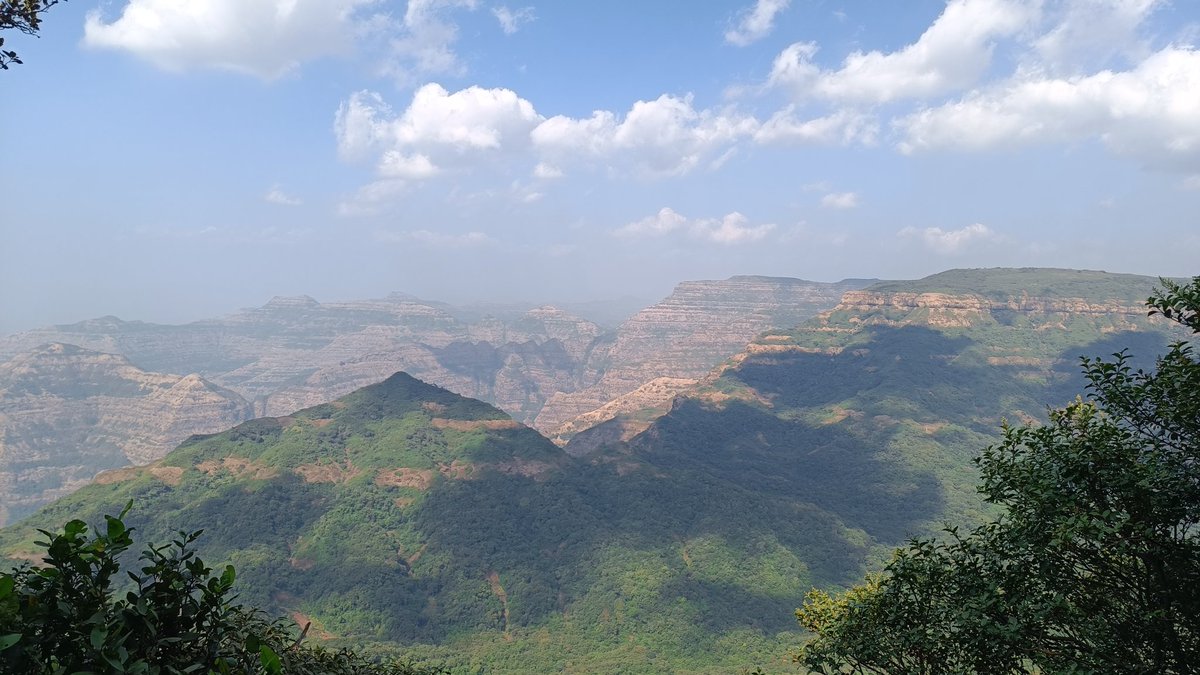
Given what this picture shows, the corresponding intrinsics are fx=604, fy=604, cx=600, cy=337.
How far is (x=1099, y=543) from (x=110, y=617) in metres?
18.7

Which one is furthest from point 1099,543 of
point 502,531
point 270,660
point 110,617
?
point 502,531

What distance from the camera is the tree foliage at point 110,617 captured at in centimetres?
445

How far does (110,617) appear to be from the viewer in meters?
4.86

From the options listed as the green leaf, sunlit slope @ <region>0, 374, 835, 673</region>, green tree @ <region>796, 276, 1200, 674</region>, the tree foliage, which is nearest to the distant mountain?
sunlit slope @ <region>0, 374, 835, 673</region>

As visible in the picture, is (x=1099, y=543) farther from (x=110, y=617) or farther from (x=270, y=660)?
(x=110, y=617)

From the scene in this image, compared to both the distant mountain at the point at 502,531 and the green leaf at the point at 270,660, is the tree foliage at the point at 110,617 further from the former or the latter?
the distant mountain at the point at 502,531

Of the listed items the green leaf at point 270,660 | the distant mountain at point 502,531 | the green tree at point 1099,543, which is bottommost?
the distant mountain at point 502,531

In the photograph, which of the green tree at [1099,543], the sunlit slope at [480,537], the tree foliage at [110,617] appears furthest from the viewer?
the sunlit slope at [480,537]

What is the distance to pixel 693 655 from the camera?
9969 cm

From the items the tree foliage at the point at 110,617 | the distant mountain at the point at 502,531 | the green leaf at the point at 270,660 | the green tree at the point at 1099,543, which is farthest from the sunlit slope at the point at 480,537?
the green leaf at the point at 270,660

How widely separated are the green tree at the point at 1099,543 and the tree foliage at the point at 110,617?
14343mm

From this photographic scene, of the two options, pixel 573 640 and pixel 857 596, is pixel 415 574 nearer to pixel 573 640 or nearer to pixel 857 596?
pixel 573 640

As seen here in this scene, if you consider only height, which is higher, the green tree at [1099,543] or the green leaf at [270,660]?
the green leaf at [270,660]

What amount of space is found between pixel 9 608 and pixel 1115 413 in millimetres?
18836
